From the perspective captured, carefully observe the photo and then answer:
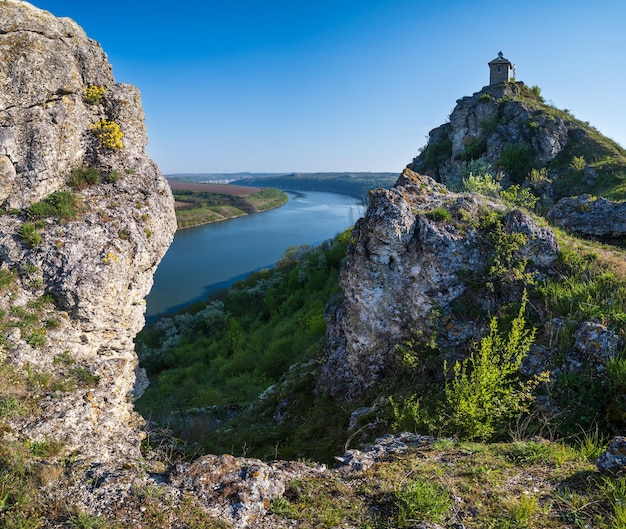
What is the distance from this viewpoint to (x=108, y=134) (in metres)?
8.53

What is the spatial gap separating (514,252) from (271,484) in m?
7.06

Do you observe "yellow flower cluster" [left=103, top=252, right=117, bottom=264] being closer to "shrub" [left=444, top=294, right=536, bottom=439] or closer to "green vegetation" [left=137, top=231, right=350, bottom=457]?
A: "green vegetation" [left=137, top=231, right=350, bottom=457]

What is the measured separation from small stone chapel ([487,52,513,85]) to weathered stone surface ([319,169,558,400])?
33.3 metres

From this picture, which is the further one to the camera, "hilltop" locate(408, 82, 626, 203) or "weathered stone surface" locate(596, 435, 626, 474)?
"hilltop" locate(408, 82, 626, 203)

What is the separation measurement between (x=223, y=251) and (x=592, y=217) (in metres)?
57.5

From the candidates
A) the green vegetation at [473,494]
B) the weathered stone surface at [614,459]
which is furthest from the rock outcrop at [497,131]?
the green vegetation at [473,494]

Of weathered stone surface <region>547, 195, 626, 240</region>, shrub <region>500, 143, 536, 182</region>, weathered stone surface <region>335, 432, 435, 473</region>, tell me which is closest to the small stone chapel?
shrub <region>500, 143, 536, 182</region>

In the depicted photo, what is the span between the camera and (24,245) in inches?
269

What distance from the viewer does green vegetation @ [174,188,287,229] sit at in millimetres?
93762

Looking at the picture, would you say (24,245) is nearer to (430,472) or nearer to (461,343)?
(430,472)

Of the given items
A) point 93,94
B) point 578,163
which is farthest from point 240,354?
point 578,163

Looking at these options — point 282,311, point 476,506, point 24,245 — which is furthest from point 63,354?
point 282,311

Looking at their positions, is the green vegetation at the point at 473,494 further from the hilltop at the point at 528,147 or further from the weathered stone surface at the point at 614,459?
the hilltop at the point at 528,147

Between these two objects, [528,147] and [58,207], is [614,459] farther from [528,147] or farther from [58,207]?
[528,147]
